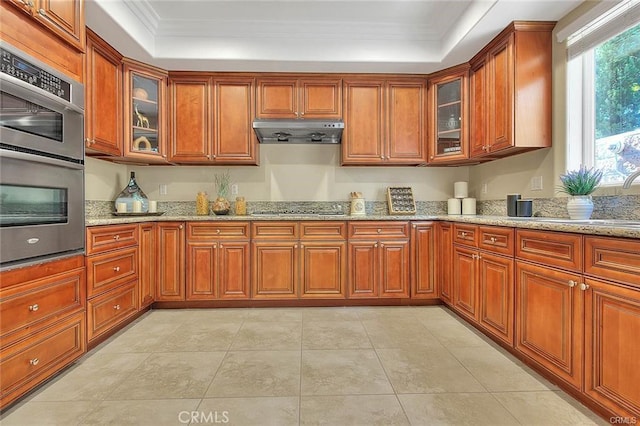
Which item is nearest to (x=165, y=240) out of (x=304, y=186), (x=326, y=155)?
(x=304, y=186)

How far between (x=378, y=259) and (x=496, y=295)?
3.65 ft

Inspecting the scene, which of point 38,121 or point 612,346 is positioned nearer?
point 612,346

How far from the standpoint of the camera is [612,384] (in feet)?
4.49

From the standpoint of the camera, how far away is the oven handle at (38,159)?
4.81ft

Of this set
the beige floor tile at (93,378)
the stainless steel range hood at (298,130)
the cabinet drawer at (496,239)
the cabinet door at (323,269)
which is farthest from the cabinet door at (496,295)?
the beige floor tile at (93,378)

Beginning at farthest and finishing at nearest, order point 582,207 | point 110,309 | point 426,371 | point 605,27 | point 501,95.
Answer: point 501,95 < point 110,309 < point 605,27 < point 582,207 < point 426,371

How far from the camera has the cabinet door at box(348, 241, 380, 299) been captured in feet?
10.0

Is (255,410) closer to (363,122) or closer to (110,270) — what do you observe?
(110,270)

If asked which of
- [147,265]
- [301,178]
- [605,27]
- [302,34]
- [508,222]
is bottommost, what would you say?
[147,265]

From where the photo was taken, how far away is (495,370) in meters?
1.87

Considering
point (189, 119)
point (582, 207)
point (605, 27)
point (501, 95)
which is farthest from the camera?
point (189, 119)

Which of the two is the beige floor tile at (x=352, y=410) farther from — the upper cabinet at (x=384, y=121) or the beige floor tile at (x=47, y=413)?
the upper cabinet at (x=384, y=121)

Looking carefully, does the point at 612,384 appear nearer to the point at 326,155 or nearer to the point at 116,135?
the point at 326,155

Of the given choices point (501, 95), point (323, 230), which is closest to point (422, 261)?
point (323, 230)
